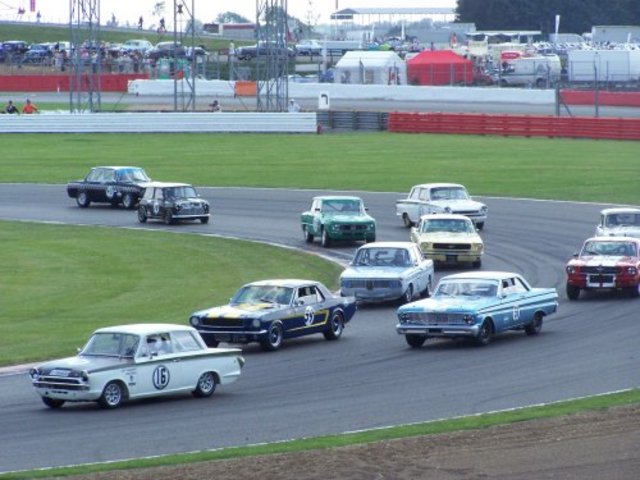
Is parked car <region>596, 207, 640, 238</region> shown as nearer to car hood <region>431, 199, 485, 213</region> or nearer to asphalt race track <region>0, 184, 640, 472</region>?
asphalt race track <region>0, 184, 640, 472</region>

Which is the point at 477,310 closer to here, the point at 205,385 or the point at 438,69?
the point at 205,385

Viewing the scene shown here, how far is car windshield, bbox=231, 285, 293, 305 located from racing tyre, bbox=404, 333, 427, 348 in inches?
82.3

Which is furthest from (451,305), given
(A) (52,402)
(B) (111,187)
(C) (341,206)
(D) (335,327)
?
(B) (111,187)

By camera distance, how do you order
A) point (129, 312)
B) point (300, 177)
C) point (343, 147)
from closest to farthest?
point (129, 312)
point (300, 177)
point (343, 147)

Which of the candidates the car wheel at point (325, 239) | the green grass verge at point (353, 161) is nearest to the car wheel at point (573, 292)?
the car wheel at point (325, 239)

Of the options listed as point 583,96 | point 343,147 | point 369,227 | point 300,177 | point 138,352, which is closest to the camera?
point 138,352

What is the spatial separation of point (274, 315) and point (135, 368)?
16.1ft

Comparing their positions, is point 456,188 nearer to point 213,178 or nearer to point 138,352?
point 213,178

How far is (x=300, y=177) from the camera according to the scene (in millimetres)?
53938

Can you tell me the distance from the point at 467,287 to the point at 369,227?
12413 mm

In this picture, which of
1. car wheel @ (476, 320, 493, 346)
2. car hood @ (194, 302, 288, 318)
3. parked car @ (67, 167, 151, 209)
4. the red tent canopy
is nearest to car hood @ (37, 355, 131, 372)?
car hood @ (194, 302, 288, 318)

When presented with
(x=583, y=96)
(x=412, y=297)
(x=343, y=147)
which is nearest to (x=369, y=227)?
(x=412, y=297)

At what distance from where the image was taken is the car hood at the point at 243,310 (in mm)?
23719

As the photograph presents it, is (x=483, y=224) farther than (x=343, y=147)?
No
